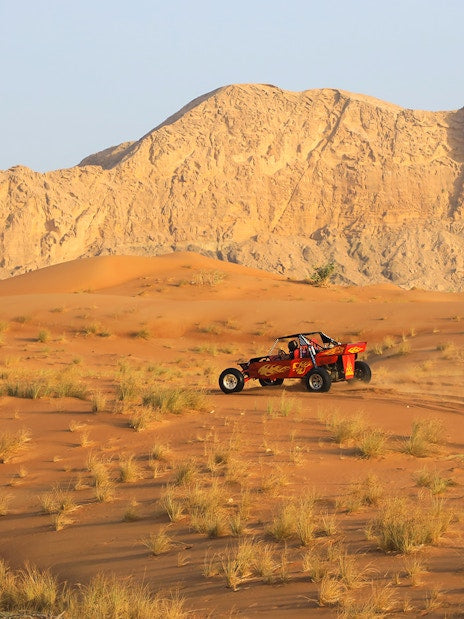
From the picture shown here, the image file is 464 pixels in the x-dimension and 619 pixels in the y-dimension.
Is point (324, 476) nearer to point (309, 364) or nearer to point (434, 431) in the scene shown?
point (434, 431)

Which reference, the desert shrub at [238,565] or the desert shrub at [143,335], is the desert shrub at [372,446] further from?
the desert shrub at [143,335]

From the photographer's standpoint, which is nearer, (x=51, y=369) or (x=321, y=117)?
(x=51, y=369)

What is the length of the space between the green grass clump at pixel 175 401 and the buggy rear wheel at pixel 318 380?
275cm

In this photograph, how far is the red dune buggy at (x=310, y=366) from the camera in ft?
56.2

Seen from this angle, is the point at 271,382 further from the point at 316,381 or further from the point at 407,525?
the point at 407,525

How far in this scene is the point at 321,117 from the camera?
77188 mm

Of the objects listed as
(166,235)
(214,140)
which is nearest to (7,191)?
(166,235)

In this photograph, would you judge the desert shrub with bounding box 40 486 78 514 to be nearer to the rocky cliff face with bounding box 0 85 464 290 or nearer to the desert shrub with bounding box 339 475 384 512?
the desert shrub with bounding box 339 475 384 512

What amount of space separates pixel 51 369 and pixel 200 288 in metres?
21.7

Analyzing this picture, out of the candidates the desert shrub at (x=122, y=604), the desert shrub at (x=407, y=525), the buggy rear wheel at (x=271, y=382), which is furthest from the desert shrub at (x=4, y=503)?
the buggy rear wheel at (x=271, y=382)

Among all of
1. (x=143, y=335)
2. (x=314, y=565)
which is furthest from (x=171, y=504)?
(x=143, y=335)

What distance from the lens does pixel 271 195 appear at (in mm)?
73125

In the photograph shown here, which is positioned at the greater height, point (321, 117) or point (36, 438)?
point (321, 117)

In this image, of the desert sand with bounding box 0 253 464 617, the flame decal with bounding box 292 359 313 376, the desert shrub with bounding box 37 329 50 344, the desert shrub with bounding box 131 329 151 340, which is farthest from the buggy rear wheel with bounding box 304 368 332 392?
the desert shrub with bounding box 131 329 151 340
